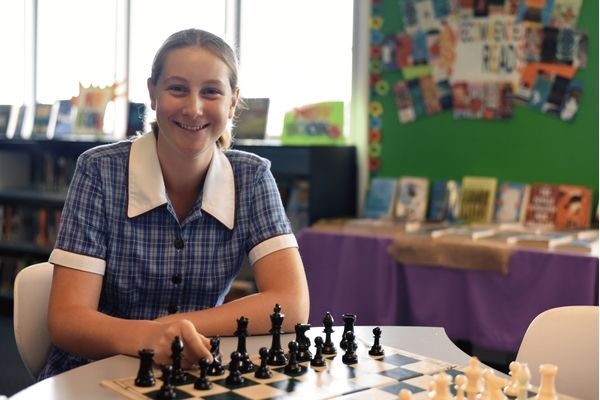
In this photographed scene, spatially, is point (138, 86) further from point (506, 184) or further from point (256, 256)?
point (256, 256)

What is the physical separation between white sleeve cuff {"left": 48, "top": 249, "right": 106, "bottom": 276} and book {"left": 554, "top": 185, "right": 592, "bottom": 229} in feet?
9.08

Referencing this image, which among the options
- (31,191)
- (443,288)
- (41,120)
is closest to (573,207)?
(443,288)

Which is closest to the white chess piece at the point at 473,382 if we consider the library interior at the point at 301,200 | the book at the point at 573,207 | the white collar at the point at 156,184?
the library interior at the point at 301,200

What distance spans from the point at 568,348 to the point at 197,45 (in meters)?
1.08

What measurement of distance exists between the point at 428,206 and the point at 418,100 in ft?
1.89

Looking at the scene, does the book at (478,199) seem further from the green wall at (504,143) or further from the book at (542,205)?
the book at (542,205)

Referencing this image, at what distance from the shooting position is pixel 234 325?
186 centimetres

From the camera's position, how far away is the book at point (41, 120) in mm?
6234

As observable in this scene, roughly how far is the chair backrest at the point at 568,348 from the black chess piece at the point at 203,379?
2.14 ft

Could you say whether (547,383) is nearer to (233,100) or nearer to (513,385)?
(513,385)

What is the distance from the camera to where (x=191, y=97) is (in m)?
2.00

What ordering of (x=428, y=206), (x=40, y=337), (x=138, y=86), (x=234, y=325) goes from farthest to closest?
(x=138, y=86) < (x=428, y=206) < (x=40, y=337) < (x=234, y=325)

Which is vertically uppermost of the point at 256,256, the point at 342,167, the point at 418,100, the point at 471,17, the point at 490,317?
the point at 471,17

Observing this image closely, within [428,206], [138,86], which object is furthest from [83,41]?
[428,206]
